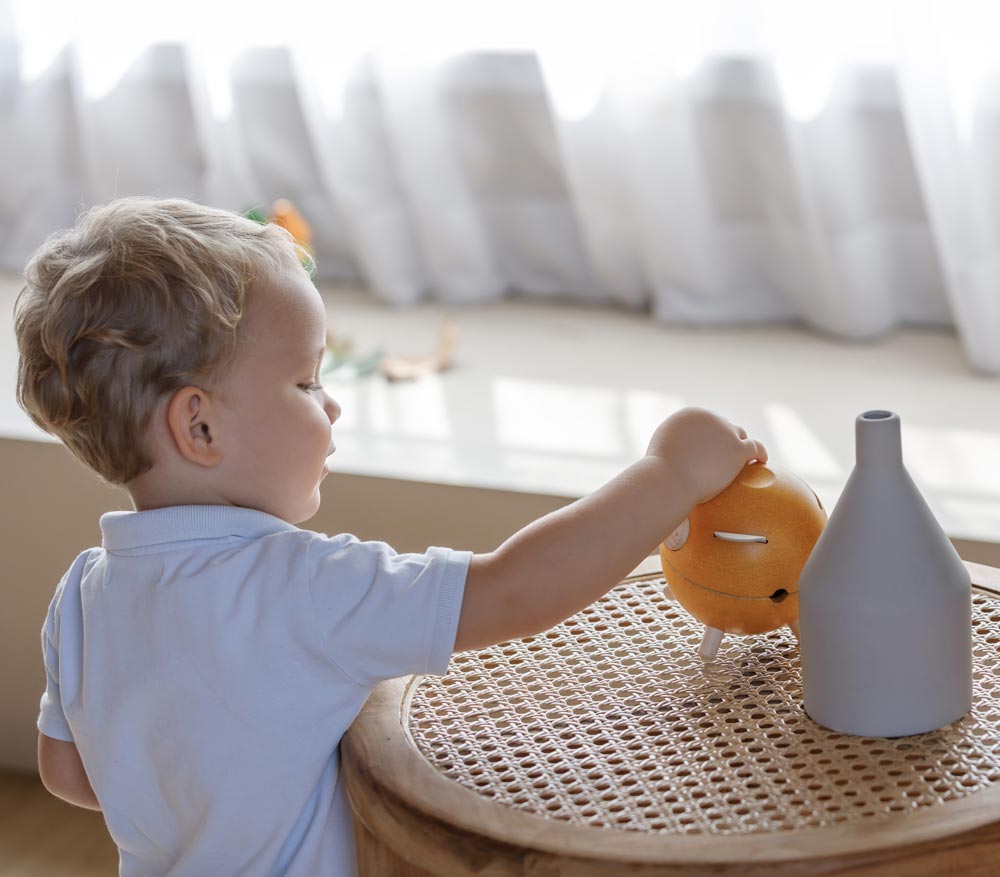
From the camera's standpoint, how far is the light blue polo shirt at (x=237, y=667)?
730mm

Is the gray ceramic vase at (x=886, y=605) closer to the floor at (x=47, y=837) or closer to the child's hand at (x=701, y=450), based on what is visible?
the child's hand at (x=701, y=450)

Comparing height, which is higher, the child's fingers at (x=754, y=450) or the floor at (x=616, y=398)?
the child's fingers at (x=754, y=450)

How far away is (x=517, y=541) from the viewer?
762 millimetres

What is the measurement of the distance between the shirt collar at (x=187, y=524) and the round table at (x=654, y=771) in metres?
0.13

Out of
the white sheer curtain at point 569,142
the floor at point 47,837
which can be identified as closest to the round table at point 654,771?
the floor at point 47,837

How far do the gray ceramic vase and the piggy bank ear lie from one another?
9 cm

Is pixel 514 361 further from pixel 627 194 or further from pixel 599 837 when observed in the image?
pixel 599 837

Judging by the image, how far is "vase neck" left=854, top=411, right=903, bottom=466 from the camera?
28.5 inches

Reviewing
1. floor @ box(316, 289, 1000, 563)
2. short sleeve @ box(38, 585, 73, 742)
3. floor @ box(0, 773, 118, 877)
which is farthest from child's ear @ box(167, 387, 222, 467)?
floor @ box(0, 773, 118, 877)

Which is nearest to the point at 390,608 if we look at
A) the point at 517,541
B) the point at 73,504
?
the point at 517,541

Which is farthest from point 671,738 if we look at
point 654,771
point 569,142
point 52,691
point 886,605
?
point 569,142

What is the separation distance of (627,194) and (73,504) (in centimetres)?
82

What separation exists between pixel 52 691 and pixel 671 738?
0.37 meters

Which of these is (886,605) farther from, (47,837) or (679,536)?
(47,837)
